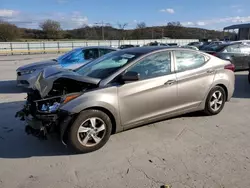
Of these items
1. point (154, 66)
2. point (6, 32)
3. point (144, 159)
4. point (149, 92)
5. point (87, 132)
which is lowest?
point (144, 159)

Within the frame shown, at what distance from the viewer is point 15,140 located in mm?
4238

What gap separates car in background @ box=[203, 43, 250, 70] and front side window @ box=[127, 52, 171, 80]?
7.52 metres

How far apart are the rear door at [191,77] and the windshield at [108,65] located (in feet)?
3.02

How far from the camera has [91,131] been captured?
371 cm

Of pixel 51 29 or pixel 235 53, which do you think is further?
pixel 51 29

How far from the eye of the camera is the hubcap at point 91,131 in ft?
12.0

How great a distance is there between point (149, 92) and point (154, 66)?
1.66 feet

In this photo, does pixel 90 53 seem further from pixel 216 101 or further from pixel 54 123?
pixel 54 123

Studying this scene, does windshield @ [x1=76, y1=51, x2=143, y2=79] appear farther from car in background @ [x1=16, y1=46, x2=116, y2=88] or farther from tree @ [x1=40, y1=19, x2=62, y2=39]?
tree @ [x1=40, y1=19, x2=62, y2=39]

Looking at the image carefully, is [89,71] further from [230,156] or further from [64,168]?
[230,156]

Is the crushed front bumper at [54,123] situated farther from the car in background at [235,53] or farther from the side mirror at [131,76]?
the car in background at [235,53]

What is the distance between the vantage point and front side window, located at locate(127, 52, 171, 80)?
4168mm

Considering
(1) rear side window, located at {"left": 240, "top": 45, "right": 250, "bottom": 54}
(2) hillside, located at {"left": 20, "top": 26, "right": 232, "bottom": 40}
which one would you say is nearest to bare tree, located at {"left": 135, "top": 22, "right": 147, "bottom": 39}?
(2) hillside, located at {"left": 20, "top": 26, "right": 232, "bottom": 40}

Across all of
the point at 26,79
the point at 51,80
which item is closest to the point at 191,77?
the point at 51,80
